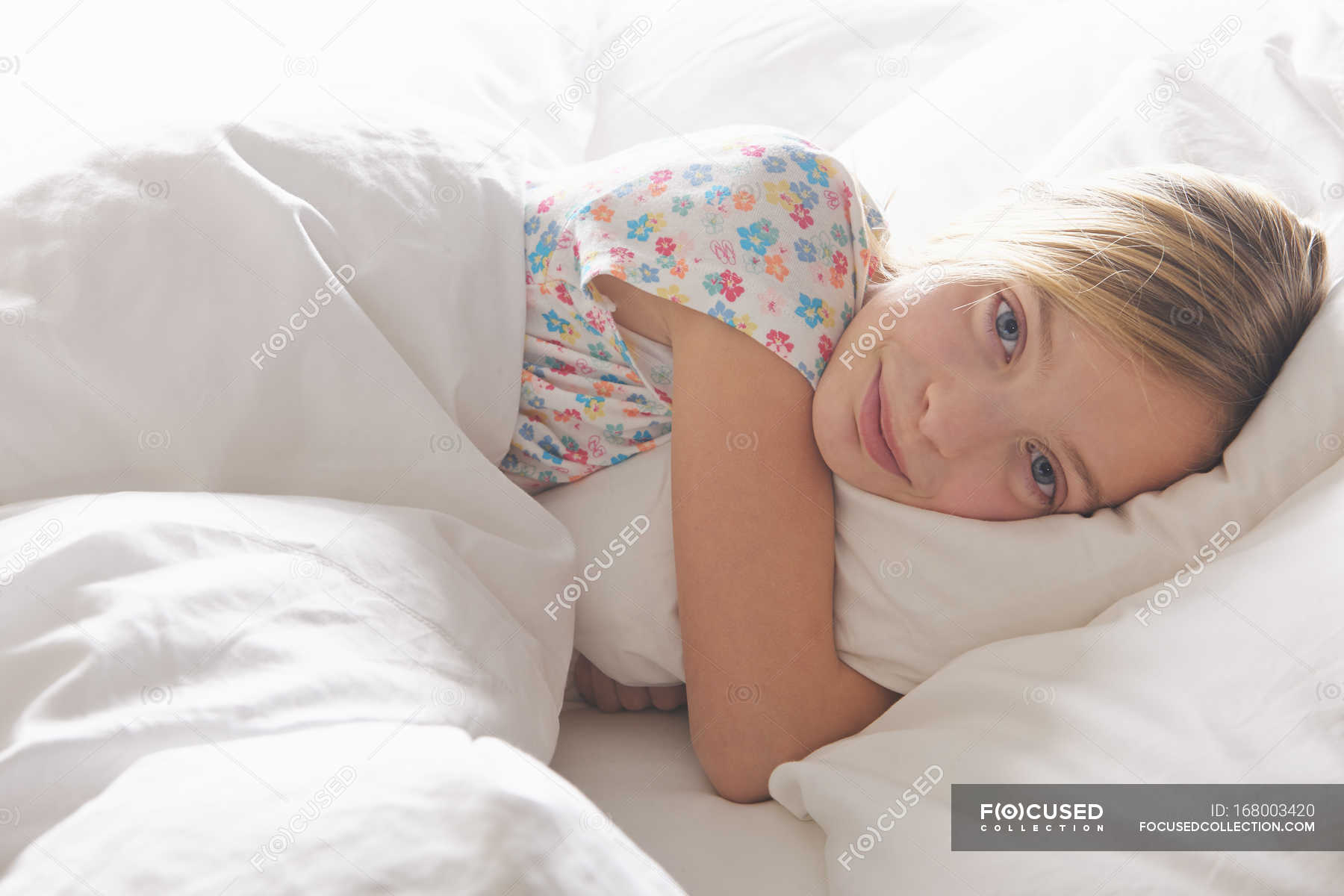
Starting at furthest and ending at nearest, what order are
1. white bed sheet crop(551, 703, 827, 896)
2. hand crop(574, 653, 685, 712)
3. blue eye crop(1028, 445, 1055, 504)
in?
hand crop(574, 653, 685, 712) → blue eye crop(1028, 445, 1055, 504) → white bed sheet crop(551, 703, 827, 896)

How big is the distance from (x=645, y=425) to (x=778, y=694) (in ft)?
0.95

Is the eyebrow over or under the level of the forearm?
over

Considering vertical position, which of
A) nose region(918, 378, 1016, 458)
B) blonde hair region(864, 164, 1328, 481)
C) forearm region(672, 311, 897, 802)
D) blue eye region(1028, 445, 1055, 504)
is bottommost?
forearm region(672, 311, 897, 802)

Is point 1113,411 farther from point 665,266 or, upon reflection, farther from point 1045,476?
point 665,266

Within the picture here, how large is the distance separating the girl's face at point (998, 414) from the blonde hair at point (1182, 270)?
0.02 metres

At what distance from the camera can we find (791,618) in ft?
2.81

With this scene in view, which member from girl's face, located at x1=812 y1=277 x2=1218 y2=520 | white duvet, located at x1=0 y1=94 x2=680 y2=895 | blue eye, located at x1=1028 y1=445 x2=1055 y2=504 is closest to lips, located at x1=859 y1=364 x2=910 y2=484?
girl's face, located at x1=812 y1=277 x2=1218 y2=520

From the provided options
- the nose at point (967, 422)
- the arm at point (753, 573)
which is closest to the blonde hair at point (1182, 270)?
the nose at point (967, 422)

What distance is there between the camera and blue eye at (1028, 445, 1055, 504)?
2.76 feet

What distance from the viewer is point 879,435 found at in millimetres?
858

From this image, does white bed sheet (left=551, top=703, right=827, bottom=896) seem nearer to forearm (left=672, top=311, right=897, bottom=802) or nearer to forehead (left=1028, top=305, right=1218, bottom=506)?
forearm (left=672, top=311, right=897, bottom=802)

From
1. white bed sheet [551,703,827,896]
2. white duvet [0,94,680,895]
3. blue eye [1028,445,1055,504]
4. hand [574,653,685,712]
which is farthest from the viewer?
hand [574,653,685,712]

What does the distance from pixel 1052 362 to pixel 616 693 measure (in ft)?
1.68

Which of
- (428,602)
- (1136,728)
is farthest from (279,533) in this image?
(1136,728)
